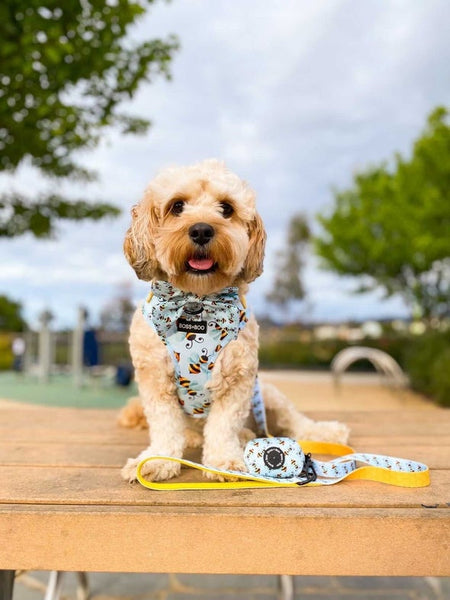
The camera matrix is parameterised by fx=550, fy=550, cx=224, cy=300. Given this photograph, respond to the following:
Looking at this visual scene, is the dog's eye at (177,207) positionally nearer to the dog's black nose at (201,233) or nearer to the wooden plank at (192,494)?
the dog's black nose at (201,233)

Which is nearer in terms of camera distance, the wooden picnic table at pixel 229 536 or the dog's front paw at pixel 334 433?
the wooden picnic table at pixel 229 536

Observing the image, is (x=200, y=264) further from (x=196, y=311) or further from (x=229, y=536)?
(x=229, y=536)

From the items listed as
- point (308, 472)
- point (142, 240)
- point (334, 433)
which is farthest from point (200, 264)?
point (334, 433)

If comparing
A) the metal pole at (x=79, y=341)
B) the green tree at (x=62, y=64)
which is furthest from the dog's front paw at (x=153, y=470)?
the metal pole at (x=79, y=341)

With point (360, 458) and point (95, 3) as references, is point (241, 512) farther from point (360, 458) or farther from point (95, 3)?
point (95, 3)

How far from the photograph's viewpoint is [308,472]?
6.53 feet

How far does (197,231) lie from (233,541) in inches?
40.3

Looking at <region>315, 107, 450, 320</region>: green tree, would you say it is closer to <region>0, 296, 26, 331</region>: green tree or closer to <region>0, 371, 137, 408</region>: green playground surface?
<region>0, 371, 137, 408</region>: green playground surface

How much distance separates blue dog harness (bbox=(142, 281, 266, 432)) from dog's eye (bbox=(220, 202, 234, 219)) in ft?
0.96

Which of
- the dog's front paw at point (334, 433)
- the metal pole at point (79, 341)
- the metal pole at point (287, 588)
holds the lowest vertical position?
the metal pole at point (287, 588)

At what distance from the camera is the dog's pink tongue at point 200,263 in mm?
2018

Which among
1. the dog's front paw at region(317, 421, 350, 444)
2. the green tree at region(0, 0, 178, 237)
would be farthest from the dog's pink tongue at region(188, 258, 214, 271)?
the green tree at region(0, 0, 178, 237)

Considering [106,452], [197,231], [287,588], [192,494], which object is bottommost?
[287,588]

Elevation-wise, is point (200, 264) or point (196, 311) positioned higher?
point (200, 264)
